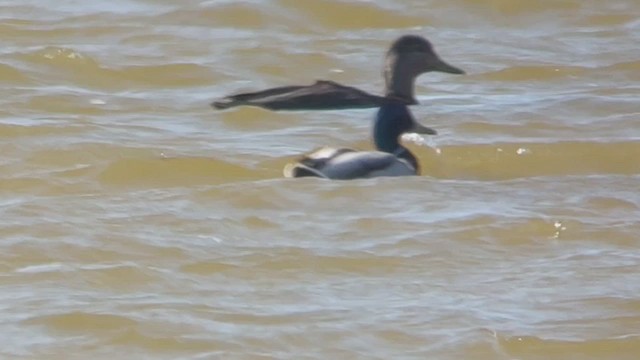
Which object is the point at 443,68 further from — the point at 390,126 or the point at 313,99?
the point at 313,99

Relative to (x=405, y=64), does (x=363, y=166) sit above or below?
below

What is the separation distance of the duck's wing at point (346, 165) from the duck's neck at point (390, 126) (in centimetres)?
40

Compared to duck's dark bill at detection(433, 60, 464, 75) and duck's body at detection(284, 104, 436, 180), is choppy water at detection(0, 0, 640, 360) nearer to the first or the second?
duck's body at detection(284, 104, 436, 180)

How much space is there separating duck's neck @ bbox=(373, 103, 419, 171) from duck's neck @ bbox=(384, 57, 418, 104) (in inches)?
18.5

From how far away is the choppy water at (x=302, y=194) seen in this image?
6520 mm

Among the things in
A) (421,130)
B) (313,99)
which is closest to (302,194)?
(313,99)

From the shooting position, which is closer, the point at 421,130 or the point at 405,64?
the point at 421,130

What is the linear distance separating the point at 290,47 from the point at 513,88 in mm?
1679

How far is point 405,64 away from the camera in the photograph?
33.6 ft

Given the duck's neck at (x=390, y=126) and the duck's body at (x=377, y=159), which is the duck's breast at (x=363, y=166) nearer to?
the duck's body at (x=377, y=159)

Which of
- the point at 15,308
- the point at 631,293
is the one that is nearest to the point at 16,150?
the point at 15,308

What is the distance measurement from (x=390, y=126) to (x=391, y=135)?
45 millimetres

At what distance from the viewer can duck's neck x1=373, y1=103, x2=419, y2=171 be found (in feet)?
31.7

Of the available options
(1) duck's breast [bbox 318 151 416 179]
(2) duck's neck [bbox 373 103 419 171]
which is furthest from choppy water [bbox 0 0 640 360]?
(2) duck's neck [bbox 373 103 419 171]
